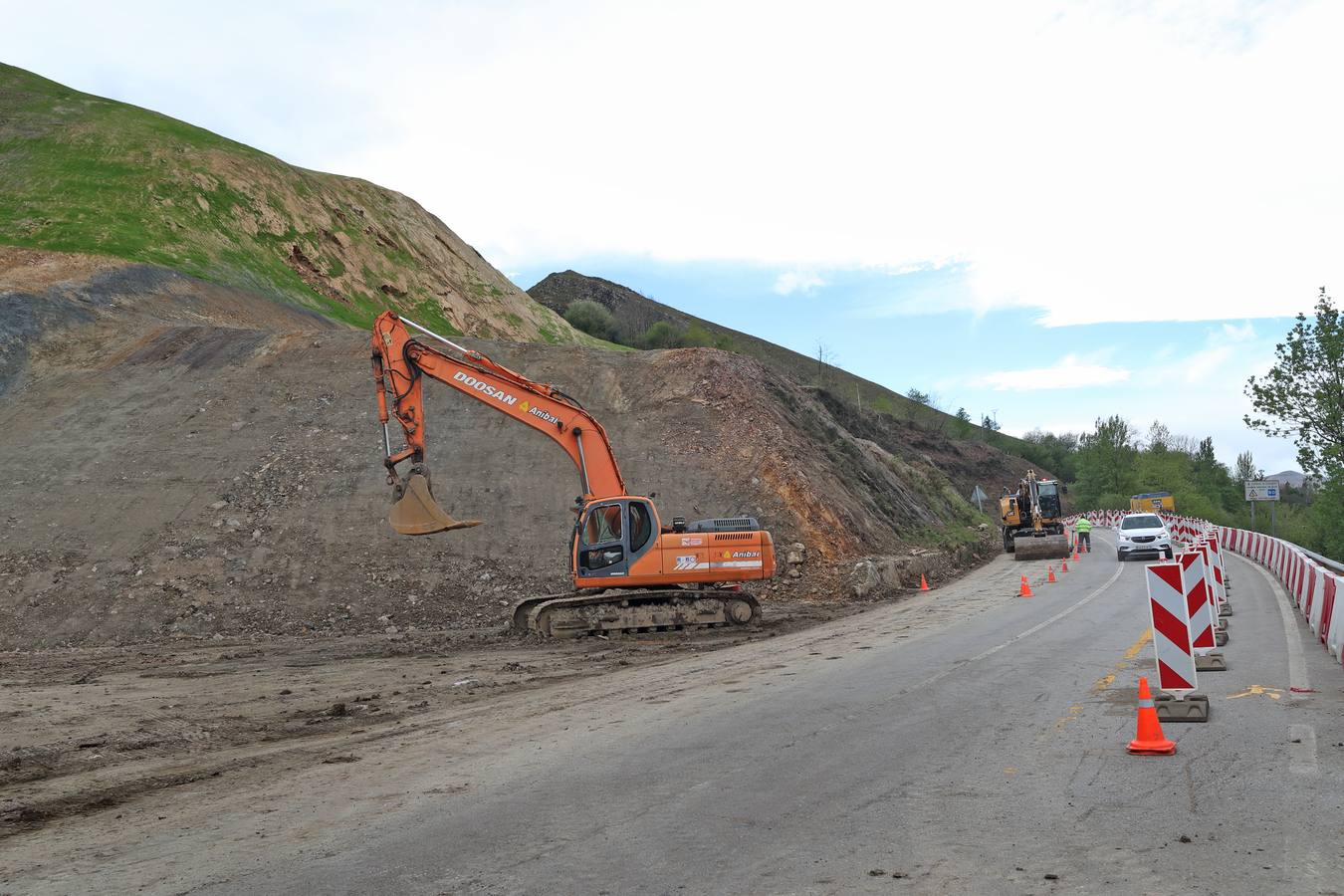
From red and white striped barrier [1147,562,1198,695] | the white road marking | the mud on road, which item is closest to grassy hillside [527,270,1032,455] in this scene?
the white road marking

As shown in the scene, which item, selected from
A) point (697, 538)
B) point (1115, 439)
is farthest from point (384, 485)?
point (1115, 439)

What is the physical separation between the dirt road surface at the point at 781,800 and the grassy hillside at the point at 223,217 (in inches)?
1376

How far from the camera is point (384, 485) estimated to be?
81.7 feet

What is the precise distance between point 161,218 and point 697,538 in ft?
107

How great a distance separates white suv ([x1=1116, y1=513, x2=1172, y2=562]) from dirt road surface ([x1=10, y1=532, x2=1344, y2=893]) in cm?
1986

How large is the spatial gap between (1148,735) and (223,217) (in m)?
43.8

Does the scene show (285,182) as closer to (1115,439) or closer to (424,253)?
(424,253)

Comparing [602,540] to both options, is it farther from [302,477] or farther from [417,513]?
[302,477]

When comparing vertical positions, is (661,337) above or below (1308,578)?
above

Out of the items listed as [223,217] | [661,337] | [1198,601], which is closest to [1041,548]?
[1198,601]

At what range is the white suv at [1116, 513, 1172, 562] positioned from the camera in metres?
29.6

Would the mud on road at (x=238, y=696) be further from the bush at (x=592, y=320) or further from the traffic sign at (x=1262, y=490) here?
the bush at (x=592, y=320)

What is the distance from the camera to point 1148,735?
7.10 m

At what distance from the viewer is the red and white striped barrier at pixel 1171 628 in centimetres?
848
